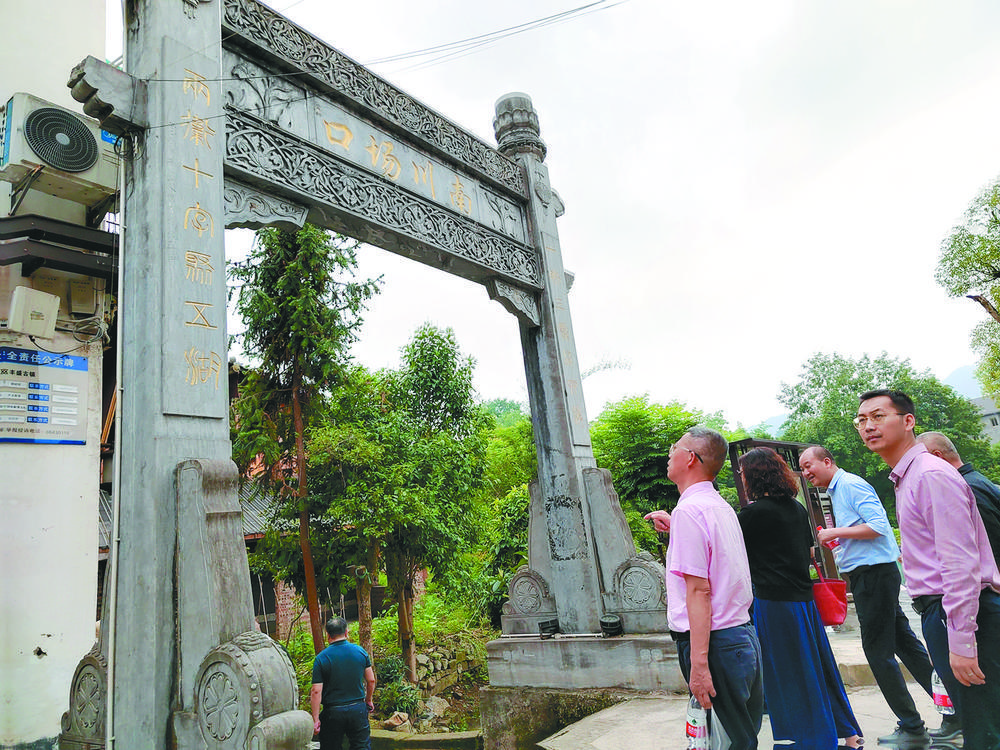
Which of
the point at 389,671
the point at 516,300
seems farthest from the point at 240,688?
the point at 389,671

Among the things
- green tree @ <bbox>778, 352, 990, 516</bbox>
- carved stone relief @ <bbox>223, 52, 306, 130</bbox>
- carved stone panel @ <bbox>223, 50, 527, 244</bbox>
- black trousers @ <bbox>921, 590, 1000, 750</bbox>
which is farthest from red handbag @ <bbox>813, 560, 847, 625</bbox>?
green tree @ <bbox>778, 352, 990, 516</bbox>

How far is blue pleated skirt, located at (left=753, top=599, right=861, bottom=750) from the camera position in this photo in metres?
2.60

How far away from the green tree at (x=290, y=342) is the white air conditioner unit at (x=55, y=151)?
3.51m

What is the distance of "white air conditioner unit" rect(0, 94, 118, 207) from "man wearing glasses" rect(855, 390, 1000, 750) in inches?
184

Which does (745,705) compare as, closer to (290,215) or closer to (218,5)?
(290,215)

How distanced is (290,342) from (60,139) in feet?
13.6

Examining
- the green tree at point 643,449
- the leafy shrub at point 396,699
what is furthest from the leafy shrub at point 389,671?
the green tree at point 643,449

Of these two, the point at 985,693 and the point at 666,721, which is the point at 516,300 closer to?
the point at 666,721

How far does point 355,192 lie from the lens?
4332 mm

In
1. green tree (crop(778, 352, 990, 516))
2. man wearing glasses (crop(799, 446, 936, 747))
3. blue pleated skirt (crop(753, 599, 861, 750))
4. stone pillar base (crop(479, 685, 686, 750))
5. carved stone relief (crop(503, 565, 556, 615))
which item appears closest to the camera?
blue pleated skirt (crop(753, 599, 861, 750))

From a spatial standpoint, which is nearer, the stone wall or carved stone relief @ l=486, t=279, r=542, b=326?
carved stone relief @ l=486, t=279, r=542, b=326

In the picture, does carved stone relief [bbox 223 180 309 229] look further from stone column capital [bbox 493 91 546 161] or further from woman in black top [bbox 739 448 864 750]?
stone column capital [bbox 493 91 546 161]

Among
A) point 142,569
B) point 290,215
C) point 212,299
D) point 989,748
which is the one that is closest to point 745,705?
point 989,748

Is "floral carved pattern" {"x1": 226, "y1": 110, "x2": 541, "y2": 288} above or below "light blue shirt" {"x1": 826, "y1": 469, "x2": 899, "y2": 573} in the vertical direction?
above
